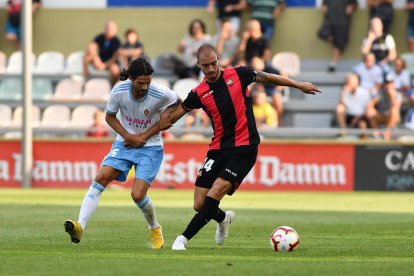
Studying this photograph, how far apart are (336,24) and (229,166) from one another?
16971 millimetres

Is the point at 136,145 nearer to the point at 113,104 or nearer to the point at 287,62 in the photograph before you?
the point at 113,104

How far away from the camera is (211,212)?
12.0 metres

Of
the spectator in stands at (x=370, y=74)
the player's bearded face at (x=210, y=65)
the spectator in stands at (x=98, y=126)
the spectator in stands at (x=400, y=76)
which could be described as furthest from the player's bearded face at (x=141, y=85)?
the spectator in stands at (x=400, y=76)

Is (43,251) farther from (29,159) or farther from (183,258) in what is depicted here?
(29,159)

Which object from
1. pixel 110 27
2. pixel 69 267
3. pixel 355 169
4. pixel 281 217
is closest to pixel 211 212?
pixel 69 267

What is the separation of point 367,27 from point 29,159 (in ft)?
30.1

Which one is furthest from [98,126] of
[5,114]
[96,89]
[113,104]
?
[113,104]

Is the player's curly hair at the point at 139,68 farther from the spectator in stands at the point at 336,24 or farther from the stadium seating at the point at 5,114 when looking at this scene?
the stadium seating at the point at 5,114

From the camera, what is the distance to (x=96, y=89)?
95.0 feet

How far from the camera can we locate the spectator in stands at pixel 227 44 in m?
27.8

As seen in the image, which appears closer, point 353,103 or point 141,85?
point 141,85

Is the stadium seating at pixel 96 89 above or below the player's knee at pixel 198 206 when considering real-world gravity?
below

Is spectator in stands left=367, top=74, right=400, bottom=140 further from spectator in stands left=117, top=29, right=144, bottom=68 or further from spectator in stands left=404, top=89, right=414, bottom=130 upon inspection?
spectator in stands left=117, top=29, right=144, bottom=68

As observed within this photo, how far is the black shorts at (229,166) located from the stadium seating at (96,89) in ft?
54.5
